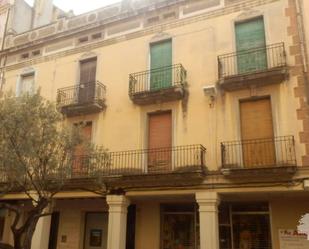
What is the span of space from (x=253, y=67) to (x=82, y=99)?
7.17 m

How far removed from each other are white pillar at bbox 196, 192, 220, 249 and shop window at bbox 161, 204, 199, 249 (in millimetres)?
1960

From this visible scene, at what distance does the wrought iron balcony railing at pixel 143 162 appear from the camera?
12.8 meters

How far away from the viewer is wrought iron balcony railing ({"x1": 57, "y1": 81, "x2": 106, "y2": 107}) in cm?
1528

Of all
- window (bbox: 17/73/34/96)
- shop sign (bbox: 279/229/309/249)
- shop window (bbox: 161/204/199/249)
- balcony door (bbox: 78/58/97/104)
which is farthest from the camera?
window (bbox: 17/73/34/96)

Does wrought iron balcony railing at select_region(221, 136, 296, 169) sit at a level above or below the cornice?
below

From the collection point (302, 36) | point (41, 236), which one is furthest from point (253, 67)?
point (41, 236)

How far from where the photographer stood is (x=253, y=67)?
42.1ft

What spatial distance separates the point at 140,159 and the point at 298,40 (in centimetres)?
686

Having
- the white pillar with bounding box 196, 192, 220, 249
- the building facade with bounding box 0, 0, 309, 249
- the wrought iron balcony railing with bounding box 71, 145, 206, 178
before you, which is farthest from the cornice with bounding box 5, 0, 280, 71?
the white pillar with bounding box 196, 192, 220, 249

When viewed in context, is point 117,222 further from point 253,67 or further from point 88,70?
point 253,67

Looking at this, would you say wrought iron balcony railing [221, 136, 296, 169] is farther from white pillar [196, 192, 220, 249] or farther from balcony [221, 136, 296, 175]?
white pillar [196, 192, 220, 249]

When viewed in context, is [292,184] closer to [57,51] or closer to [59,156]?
[59,156]

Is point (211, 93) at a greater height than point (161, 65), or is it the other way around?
point (161, 65)

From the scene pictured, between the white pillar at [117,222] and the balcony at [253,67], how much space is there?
5469 mm
